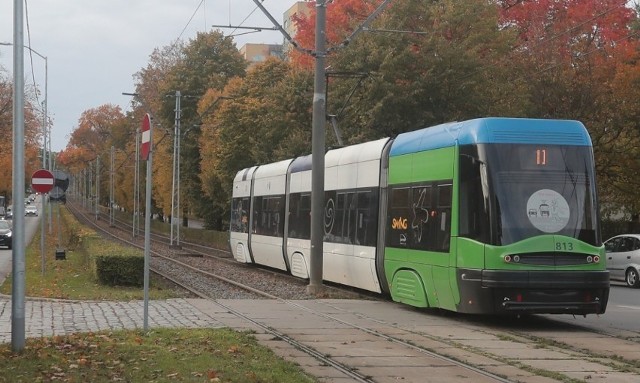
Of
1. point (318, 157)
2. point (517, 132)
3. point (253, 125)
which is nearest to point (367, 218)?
point (318, 157)

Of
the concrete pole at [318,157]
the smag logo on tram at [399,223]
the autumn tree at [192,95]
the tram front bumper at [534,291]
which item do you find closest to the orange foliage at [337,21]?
the autumn tree at [192,95]

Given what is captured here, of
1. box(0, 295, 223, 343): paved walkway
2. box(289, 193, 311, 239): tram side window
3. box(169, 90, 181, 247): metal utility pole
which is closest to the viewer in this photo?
box(0, 295, 223, 343): paved walkway

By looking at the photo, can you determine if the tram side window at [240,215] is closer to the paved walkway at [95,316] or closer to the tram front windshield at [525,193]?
the paved walkway at [95,316]

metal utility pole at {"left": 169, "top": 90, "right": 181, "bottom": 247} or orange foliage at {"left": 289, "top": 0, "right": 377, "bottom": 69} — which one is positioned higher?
orange foliage at {"left": 289, "top": 0, "right": 377, "bottom": 69}

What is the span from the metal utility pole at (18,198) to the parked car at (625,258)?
2069cm

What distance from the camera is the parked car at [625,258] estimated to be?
90.3 ft

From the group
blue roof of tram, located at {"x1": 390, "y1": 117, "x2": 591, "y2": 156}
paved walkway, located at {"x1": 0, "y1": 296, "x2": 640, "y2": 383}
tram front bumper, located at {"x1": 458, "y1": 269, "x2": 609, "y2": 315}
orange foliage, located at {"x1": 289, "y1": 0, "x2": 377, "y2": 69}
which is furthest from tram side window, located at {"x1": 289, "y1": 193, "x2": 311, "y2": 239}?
orange foliage, located at {"x1": 289, "y1": 0, "x2": 377, "y2": 69}

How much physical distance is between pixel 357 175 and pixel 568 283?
7364 mm

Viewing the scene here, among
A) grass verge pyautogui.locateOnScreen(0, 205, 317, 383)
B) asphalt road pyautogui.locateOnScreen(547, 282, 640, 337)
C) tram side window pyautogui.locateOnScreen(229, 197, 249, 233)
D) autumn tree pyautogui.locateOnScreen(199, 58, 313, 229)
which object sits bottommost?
asphalt road pyautogui.locateOnScreen(547, 282, 640, 337)

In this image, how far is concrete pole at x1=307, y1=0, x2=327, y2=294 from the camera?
827 inches

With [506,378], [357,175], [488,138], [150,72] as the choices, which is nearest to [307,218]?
[357,175]

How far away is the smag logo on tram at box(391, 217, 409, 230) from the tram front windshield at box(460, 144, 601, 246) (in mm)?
2446

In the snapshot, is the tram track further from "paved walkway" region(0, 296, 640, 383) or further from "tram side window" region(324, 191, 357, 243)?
"tram side window" region(324, 191, 357, 243)

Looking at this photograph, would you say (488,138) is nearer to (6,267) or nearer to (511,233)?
(511,233)
